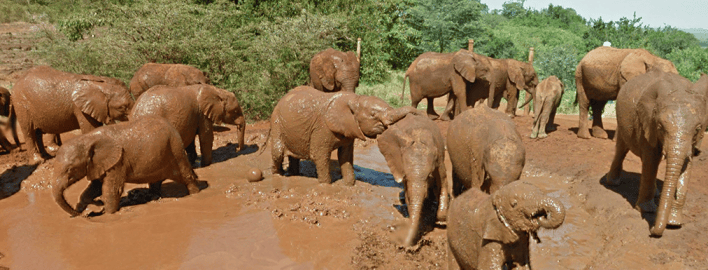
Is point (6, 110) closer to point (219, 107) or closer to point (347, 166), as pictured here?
point (219, 107)

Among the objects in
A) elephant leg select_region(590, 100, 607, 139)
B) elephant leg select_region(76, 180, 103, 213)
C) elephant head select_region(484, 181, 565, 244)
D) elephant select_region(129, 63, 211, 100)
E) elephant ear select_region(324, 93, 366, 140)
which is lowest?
elephant leg select_region(76, 180, 103, 213)

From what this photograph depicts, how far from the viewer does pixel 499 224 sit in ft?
12.1

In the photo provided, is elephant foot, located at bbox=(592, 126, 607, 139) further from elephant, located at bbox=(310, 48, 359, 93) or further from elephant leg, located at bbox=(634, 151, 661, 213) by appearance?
elephant, located at bbox=(310, 48, 359, 93)

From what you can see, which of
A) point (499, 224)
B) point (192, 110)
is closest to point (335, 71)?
point (192, 110)

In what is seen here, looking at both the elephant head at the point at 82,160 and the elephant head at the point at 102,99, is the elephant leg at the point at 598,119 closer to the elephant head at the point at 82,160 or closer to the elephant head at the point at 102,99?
the elephant head at the point at 82,160

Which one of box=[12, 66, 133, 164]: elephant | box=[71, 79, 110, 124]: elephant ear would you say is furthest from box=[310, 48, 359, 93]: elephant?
box=[71, 79, 110, 124]: elephant ear

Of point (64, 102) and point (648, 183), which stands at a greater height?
point (64, 102)

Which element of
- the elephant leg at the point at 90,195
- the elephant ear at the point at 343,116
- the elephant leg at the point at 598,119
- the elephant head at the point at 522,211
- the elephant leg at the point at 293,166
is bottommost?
the elephant leg at the point at 293,166

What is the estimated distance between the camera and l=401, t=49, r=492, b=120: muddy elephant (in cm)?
1416

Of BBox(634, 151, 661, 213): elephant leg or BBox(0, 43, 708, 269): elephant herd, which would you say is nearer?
BBox(0, 43, 708, 269): elephant herd

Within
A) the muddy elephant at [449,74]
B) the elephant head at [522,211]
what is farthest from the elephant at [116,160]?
the muddy elephant at [449,74]

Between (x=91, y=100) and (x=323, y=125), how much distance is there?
16.3 ft

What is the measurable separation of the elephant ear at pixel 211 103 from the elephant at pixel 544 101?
8.17 metres

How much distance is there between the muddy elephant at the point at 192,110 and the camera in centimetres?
931
